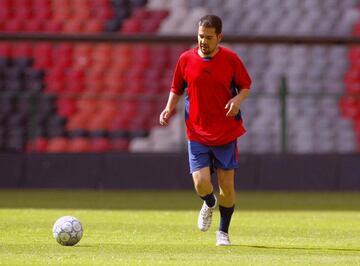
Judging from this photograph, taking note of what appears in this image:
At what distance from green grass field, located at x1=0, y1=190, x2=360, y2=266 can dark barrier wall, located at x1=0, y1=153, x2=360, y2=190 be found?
884mm

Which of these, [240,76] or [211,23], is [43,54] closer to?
[240,76]

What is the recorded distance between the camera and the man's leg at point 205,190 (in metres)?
10.8

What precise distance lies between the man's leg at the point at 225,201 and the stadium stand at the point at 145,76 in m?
11.1

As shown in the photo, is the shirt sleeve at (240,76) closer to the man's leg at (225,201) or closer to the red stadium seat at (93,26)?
the man's leg at (225,201)

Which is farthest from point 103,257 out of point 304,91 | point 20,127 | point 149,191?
point 304,91

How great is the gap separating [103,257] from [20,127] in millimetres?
12963

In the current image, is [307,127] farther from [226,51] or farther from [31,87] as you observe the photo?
[226,51]

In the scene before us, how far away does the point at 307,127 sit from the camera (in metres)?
22.5

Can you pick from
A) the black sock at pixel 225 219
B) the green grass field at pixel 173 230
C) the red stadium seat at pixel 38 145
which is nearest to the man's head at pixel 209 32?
the black sock at pixel 225 219

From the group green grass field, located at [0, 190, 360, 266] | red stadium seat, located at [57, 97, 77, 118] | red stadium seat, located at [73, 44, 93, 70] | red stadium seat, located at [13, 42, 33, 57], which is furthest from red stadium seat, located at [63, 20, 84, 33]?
green grass field, located at [0, 190, 360, 266]

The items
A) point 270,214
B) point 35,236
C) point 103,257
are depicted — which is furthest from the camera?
point 270,214

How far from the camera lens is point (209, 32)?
34.6ft

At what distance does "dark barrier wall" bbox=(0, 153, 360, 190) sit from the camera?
840 inches

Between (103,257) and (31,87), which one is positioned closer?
(103,257)
